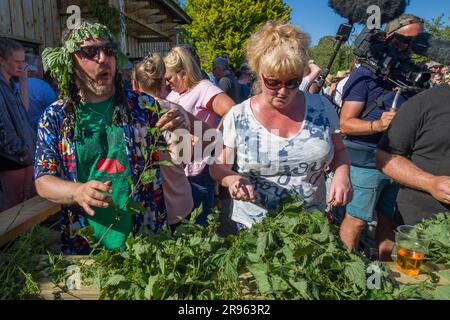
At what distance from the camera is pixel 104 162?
176 centimetres

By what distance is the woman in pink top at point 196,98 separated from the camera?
3.05 metres

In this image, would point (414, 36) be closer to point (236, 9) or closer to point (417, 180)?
point (417, 180)

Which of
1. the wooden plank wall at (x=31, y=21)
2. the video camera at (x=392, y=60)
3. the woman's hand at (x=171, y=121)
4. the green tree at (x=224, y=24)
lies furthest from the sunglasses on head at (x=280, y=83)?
the green tree at (x=224, y=24)

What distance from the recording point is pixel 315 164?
1942mm

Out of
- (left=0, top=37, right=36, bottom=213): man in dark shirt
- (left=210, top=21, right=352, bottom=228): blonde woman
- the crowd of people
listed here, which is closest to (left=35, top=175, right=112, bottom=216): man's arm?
the crowd of people

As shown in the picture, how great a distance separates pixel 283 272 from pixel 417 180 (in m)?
1.28

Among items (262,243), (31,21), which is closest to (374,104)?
(262,243)

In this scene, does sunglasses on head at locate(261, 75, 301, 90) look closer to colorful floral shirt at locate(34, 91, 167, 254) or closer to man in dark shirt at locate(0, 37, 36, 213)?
colorful floral shirt at locate(34, 91, 167, 254)

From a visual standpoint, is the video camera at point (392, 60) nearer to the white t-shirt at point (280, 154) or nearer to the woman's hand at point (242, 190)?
the white t-shirt at point (280, 154)

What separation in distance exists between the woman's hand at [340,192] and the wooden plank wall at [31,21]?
471 centimetres

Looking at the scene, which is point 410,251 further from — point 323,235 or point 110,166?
point 110,166

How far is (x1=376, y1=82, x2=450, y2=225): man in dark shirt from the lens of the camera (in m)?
2.02

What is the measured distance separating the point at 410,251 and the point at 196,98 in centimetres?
212
